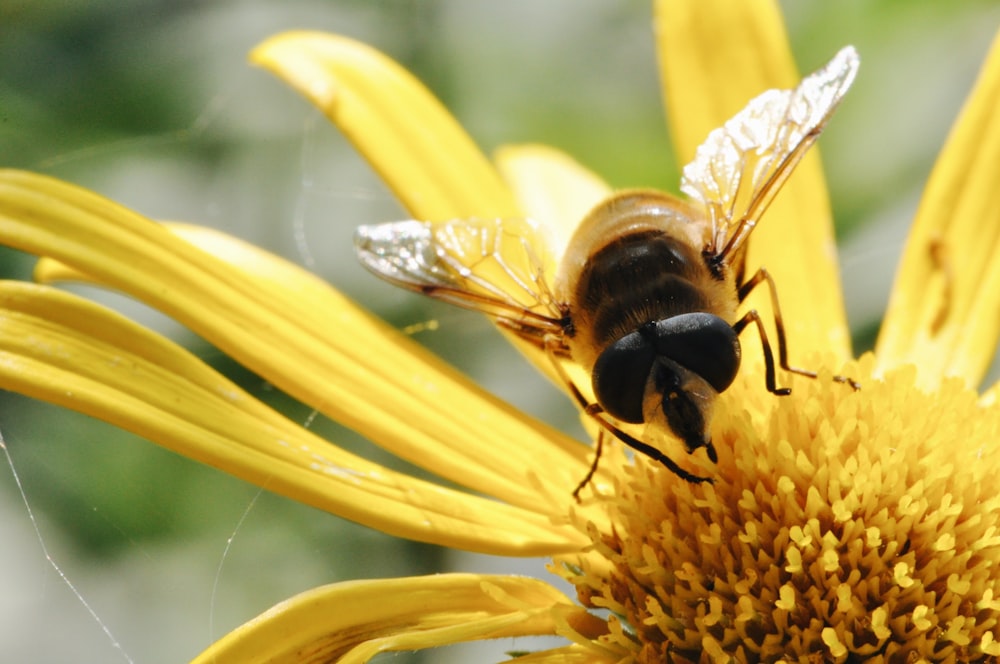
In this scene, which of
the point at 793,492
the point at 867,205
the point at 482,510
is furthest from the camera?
the point at 867,205

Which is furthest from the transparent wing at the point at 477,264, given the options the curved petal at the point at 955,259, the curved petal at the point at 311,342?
the curved petal at the point at 955,259

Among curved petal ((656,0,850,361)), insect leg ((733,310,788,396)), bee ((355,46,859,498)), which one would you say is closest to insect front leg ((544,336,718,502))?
bee ((355,46,859,498))

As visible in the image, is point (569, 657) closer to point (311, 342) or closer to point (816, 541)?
point (816, 541)

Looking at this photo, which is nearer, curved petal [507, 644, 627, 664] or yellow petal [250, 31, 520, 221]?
curved petal [507, 644, 627, 664]

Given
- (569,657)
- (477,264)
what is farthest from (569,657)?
(477,264)

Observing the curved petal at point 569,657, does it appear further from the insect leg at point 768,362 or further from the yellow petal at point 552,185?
the yellow petal at point 552,185

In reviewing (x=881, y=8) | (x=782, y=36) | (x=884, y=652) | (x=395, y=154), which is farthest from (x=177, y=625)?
(x=881, y=8)

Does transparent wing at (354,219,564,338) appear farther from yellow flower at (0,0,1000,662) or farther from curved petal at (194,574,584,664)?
curved petal at (194,574,584,664)

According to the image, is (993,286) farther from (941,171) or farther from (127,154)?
(127,154)
